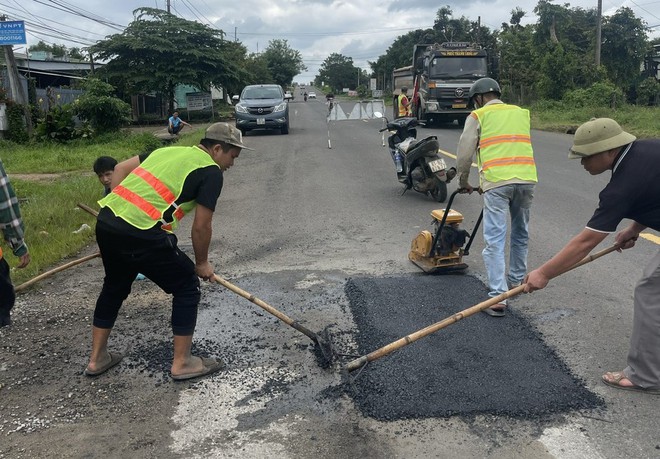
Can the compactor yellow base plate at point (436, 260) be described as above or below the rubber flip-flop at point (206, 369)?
above

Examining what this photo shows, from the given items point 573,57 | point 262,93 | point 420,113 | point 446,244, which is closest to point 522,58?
point 573,57

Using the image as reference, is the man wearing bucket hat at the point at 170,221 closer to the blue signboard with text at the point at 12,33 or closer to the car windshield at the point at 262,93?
the blue signboard with text at the point at 12,33

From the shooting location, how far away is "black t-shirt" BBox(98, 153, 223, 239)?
334cm

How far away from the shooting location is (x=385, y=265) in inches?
227

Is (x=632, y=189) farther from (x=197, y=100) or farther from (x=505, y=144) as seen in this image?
(x=197, y=100)

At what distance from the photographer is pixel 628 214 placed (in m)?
3.16

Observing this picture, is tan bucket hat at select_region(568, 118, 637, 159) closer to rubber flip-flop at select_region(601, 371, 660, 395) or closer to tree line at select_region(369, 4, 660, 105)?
rubber flip-flop at select_region(601, 371, 660, 395)

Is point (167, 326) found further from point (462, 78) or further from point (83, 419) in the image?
point (462, 78)

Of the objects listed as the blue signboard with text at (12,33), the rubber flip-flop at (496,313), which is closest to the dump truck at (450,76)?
the blue signboard with text at (12,33)

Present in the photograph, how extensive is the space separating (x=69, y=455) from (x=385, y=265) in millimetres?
3488

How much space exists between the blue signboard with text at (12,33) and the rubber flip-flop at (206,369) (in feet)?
47.7

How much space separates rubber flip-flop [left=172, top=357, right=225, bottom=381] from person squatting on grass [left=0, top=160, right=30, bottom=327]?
3.47 ft

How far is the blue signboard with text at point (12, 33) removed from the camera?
15.1 meters

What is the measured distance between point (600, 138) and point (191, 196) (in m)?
2.33
